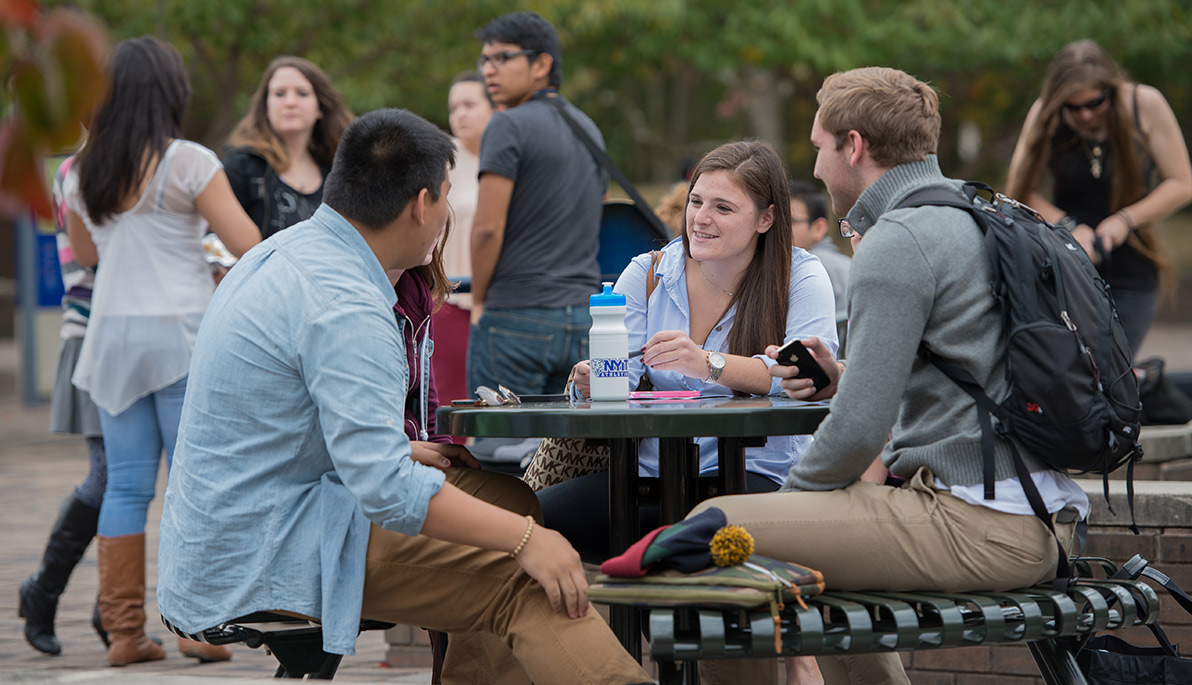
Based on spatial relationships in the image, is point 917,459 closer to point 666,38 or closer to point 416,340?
point 416,340

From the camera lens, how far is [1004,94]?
24.7 metres

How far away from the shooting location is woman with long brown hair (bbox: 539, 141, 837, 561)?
3.55m

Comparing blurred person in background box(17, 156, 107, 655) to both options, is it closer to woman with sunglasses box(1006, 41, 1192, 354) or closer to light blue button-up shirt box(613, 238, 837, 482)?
light blue button-up shirt box(613, 238, 837, 482)

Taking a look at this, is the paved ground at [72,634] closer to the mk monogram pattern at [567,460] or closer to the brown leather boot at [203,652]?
the brown leather boot at [203,652]

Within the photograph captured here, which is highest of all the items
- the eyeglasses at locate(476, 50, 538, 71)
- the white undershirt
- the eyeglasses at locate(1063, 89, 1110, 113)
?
the eyeglasses at locate(476, 50, 538, 71)

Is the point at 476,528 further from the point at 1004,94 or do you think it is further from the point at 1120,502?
the point at 1004,94

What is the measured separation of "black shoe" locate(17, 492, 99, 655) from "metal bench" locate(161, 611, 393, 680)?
222 centimetres

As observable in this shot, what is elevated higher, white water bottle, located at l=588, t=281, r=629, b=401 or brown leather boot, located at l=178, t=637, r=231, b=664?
white water bottle, located at l=588, t=281, r=629, b=401

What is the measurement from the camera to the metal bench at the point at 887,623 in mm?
2490

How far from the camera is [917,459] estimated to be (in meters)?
2.80

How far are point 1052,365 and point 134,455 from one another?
323 centimetres

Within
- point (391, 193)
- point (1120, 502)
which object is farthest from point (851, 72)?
point (1120, 502)

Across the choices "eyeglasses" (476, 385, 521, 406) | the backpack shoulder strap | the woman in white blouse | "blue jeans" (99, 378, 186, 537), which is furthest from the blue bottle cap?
"blue jeans" (99, 378, 186, 537)

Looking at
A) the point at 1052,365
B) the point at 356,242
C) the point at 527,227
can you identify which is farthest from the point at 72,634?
the point at 1052,365
